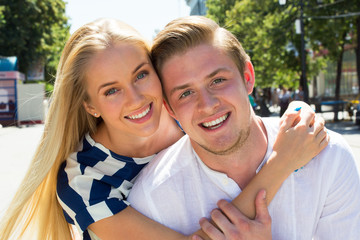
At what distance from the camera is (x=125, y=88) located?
2.80 m

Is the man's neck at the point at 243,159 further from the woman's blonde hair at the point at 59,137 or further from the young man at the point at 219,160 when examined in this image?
the woman's blonde hair at the point at 59,137

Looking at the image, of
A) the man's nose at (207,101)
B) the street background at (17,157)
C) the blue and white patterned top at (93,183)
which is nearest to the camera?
the man's nose at (207,101)

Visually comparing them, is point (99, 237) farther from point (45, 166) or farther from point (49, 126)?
point (49, 126)

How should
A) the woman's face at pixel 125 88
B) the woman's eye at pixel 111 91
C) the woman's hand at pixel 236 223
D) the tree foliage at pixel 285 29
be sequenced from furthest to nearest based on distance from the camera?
the tree foliage at pixel 285 29
the woman's eye at pixel 111 91
the woman's face at pixel 125 88
the woman's hand at pixel 236 223

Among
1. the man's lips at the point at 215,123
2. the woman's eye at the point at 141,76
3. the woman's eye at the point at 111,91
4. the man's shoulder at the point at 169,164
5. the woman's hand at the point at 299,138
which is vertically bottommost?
the man's shoulder at the point at 169,164

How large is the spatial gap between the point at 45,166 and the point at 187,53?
1378 mm

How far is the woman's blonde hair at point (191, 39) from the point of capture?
2.30 metres

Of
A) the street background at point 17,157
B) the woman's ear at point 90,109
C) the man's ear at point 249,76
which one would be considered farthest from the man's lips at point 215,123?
the street background at point 17,157

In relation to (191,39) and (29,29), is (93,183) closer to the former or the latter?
(191,39)

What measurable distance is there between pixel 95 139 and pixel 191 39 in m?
1.30

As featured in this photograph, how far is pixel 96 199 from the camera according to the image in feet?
8.38

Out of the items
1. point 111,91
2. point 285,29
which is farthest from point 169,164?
point 285,29

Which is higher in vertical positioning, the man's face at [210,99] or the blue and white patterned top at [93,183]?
the man's face at [210,99]

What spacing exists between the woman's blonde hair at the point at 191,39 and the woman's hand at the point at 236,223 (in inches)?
32.3
